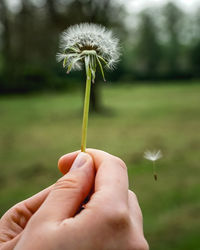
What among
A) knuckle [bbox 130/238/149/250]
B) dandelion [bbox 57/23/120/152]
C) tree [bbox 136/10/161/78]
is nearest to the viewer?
knuckle [bbox 130/238/149/250]

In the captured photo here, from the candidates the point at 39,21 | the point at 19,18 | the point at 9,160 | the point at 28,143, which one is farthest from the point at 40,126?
the point at 19,18

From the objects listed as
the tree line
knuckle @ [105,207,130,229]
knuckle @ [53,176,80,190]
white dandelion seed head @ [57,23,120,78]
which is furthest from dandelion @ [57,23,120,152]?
the tree line

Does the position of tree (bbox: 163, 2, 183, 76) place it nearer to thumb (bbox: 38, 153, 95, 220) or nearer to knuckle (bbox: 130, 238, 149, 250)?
thumb (bbox: 38, 153, 95, 220)

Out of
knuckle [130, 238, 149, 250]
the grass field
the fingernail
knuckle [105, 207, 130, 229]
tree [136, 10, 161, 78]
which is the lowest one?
the grass field

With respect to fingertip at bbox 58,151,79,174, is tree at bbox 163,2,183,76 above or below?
above

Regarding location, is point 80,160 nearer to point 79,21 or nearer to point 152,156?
point 152,156

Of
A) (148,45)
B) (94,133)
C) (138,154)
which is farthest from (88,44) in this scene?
(148,45)

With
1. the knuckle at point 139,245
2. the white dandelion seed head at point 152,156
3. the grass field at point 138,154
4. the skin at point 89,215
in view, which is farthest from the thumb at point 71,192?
the grass field at point 138,154

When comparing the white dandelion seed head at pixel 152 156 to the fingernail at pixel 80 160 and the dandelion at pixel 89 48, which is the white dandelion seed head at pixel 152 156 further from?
the dandelion at pixel 89 48
